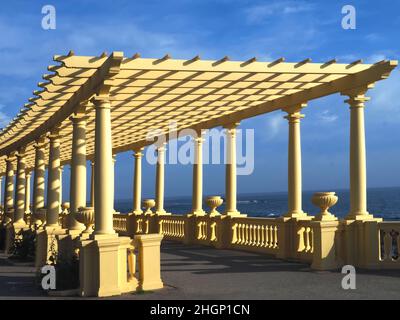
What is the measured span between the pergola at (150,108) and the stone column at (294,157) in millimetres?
31

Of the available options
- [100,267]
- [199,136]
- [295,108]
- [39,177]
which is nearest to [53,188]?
[39,177]

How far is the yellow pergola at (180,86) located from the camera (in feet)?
41.1

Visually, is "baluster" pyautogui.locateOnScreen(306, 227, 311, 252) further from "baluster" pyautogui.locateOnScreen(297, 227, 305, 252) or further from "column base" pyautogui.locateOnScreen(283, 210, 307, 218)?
"column base" pyautogui.locateOnScreen(283, 210, 307, 218)

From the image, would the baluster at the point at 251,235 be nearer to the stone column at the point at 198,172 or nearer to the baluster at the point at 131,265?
the stone column at the point at 198,172

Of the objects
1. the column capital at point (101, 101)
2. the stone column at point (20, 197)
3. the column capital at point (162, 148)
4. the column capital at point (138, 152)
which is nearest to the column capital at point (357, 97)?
the column capital at point (101, 101)

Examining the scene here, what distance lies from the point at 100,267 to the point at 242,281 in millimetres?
3324

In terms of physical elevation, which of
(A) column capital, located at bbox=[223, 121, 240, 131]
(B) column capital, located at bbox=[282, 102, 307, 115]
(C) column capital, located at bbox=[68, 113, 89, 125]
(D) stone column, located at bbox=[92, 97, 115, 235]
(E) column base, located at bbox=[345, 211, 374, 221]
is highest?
(B) column capital, located at bbox=[282, 102, 307, 115]

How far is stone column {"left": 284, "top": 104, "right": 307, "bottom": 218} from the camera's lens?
56.7 feet

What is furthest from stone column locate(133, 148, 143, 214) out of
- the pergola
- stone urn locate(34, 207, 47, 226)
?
stone urn locate(34, 207, 47, 226)

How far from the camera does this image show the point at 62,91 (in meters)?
14.2

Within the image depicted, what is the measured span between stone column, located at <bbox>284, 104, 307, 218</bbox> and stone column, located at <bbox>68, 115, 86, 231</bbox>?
621 centimetres

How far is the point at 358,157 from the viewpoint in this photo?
15102 millimetres
